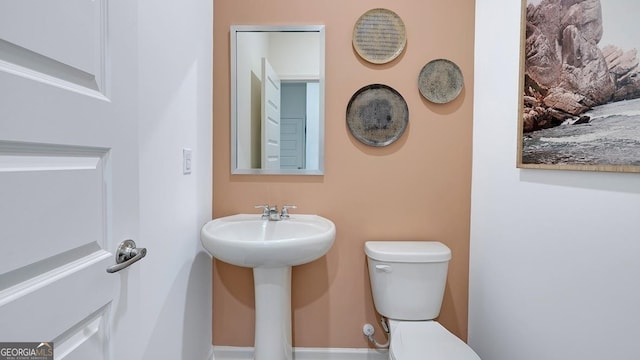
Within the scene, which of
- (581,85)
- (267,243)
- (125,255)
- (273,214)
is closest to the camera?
(125,255)

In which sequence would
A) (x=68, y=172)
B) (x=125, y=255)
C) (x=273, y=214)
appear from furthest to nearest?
(x=273, y=214) < (x=125, y=255) < (x=68, y=172)

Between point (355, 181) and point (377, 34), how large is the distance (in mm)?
796

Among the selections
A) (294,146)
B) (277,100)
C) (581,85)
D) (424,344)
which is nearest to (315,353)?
(424,344)

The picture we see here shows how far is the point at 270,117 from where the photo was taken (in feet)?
5.53

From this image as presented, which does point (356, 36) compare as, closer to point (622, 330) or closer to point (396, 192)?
point (396, 192)

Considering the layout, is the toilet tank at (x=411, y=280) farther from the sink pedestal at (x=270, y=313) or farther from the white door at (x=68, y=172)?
the white door at (x=68, y=172)

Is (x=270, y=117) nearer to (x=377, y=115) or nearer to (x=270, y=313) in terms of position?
(x=377, y=115)

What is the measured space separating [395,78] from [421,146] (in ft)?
1.30

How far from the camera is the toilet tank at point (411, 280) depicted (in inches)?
57.7

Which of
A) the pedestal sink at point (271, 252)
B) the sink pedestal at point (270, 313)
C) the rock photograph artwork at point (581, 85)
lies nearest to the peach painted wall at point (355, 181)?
the pedestal sink at point (271, 252)

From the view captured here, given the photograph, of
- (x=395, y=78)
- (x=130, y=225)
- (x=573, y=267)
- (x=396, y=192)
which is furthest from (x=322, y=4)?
(x=573, y=267)

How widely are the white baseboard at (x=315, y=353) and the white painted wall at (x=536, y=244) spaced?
21.5 inches

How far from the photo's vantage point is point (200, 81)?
4.95 feet

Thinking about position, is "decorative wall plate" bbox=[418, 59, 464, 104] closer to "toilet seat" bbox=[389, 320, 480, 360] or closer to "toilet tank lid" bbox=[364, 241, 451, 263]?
"toilet tank lid" bbox=[364, 241, 451, 263]
